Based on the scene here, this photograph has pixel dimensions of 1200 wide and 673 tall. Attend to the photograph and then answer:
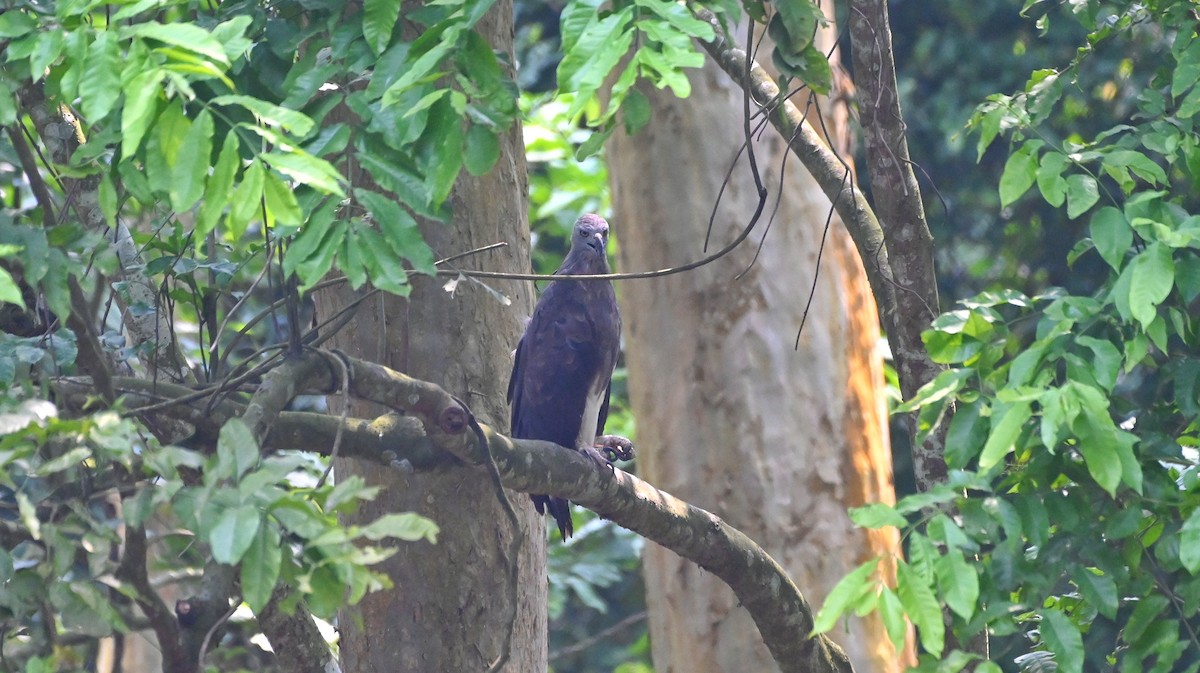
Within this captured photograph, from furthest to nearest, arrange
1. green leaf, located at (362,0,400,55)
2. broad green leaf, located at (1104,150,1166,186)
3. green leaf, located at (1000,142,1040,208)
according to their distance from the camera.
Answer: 1. green leaf, located at (1000,142,1040,208)
2. broad green leaf, located at (1104,150,1166,186)
3. green leaf, located at (362,0,400,55)

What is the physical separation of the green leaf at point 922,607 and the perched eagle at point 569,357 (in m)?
2.14

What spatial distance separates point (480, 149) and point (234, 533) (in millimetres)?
741

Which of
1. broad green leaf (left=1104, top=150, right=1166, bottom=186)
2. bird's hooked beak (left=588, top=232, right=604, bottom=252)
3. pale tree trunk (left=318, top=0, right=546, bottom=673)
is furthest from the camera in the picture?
bird's hooked beak (left=588, top=232, right=604, bottom=252)

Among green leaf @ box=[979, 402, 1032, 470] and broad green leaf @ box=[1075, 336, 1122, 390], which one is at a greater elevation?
broad green leaf @ box=[1075, 336, 1122, 390]

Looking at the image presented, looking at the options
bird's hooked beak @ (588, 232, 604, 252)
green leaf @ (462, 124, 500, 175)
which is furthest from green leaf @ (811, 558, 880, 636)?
bird's hooked beak @ (588, 232, 604, 252)

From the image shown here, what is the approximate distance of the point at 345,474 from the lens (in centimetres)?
323

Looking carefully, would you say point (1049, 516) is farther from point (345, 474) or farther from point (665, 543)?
point (345, 474)

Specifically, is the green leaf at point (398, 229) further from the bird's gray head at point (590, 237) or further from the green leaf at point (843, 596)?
the bird's gray head at point (590, 237)

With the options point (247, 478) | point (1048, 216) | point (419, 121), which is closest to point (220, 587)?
point (247, 478)

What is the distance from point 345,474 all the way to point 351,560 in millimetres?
1693

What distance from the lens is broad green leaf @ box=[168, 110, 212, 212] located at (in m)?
1.71

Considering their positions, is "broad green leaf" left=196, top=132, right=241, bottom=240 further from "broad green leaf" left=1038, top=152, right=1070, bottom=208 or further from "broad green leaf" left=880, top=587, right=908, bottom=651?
"broad green leaf" left=1038, top=152, right=1070, bottom=208

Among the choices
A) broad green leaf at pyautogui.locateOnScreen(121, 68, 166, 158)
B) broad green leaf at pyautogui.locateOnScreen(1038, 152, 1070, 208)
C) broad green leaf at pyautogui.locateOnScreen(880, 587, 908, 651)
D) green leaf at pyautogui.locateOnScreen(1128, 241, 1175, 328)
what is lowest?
broad green leaf at pyautogui.locateOnScreen(880, 587, 908, 651)

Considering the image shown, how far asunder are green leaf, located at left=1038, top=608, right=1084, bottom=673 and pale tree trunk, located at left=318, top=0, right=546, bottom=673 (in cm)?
130
